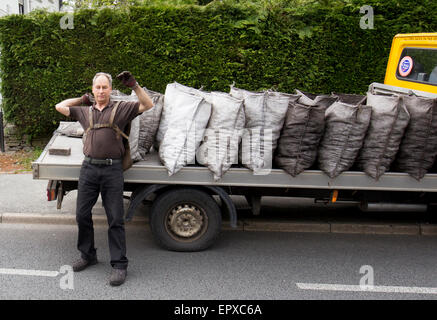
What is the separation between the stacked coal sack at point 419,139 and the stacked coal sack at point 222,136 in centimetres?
180

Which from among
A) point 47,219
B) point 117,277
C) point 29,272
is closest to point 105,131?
point 117,277

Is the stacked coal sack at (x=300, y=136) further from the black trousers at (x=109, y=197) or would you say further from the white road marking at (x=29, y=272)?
the white road marking at (x=29, y=272)

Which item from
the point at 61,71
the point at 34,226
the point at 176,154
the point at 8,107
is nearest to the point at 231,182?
the point at 176,154

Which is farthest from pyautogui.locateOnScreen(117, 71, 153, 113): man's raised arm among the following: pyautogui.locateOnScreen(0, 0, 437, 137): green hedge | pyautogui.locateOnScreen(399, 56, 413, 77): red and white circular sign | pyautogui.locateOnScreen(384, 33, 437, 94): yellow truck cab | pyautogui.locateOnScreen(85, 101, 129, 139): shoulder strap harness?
pyautogui.locateOnScreen(0, 0, 437, 137): green hedge

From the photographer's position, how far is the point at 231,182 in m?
4.53

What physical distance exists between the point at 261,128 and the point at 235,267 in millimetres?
1503

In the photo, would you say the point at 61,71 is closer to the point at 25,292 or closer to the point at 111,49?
the point at 111,49

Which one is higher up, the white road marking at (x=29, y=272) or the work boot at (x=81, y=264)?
the work boot at (x=81, y=264)

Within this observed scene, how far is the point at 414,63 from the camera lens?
618 centimetres

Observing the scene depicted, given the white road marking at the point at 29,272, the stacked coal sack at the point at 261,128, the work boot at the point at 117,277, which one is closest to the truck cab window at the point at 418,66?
the stacked coal sack at the point at 261,128

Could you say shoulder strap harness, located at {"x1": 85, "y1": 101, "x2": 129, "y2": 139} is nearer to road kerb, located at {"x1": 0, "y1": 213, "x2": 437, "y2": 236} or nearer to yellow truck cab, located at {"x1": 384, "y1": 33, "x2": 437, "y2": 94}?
road kerb, located at {"x1": 0, "y1": 213, "x2": 437, "y2": 236}

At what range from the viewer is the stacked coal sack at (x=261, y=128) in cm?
454

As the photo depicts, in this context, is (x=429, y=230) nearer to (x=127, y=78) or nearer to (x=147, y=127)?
(x=147, y=127)
